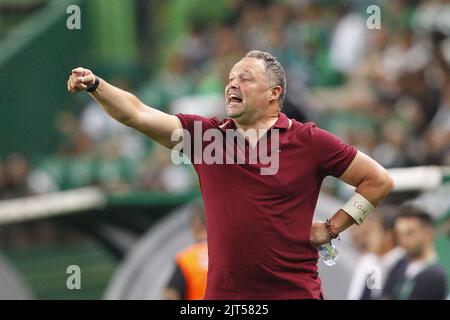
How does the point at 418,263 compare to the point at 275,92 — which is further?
the point at 418,263

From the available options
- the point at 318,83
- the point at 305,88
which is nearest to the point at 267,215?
the point at 305,88

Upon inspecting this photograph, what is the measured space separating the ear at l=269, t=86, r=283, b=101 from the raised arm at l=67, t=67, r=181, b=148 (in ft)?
1.76

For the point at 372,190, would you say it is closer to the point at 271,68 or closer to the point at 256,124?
the point at 256,124

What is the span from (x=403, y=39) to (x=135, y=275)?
4.11 m

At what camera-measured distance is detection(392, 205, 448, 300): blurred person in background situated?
27.0ft

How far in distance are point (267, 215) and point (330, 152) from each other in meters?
0.48

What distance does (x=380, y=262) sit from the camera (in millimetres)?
9273

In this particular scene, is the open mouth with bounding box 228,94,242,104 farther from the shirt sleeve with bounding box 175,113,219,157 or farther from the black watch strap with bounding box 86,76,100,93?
the black watch strap with bounding box 86,76,100,93

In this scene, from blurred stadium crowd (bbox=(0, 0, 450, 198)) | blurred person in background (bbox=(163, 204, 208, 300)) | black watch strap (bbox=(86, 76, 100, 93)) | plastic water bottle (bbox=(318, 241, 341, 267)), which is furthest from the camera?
blurred stadium crowd (bbox=(0, 0, 450, 198))

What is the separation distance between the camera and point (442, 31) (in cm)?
1326

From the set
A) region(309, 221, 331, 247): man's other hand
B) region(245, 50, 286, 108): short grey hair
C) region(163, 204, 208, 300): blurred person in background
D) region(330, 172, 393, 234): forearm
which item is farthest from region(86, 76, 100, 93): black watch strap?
region(163, 204, 208, 300): blurred person in background

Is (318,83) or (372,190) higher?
(318,83)
